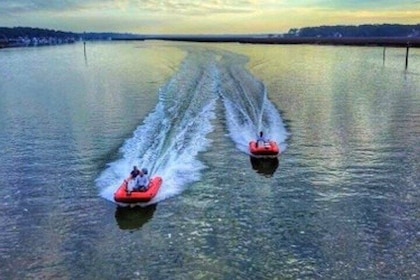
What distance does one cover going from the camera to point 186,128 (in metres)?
39.7

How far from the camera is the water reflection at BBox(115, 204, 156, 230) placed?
22391 mm

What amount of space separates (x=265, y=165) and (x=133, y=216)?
1064 centimetres

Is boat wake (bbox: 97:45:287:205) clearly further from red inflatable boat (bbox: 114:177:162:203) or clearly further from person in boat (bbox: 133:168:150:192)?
person in boat (bbox: 133:168:150:192)

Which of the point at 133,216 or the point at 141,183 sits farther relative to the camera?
the point at 141,183

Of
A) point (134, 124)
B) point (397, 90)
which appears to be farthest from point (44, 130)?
point (397, 90)

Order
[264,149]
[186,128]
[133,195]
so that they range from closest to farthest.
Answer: [133,195] → [264,149] → [186,128]

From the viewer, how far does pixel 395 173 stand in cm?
2881

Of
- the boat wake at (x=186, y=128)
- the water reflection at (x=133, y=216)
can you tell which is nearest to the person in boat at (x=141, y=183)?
the boat wake at (x=186, y=128)

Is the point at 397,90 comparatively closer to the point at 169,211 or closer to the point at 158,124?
→ the point at 158,124

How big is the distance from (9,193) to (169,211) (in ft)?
30.5

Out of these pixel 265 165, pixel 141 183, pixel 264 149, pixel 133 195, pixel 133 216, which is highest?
pixel 264 149

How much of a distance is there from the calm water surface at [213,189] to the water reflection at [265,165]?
13 cm

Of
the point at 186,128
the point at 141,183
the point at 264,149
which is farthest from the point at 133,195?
the point at 186,128

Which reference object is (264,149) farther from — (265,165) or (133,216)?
(133,216)
